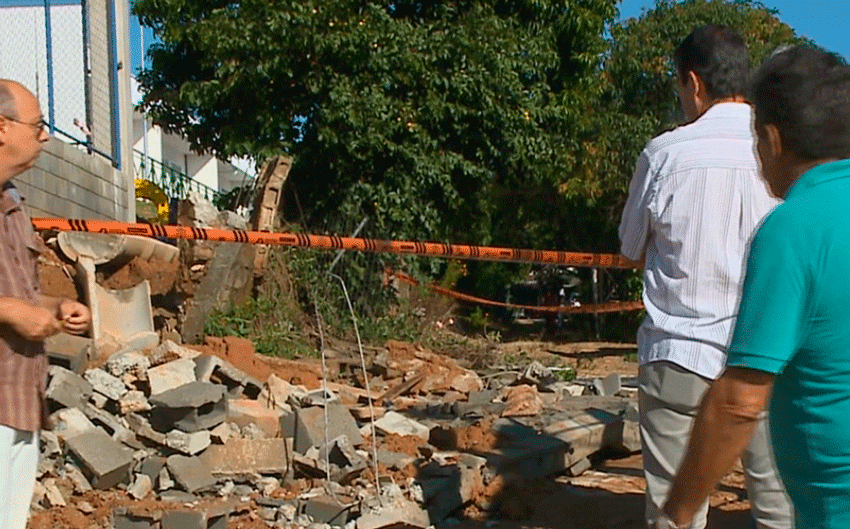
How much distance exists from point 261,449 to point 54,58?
6262 millimetres

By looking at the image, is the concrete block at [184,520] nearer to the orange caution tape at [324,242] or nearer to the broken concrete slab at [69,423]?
the broken concrete slab at [69,423]

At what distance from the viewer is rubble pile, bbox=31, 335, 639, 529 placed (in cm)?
541

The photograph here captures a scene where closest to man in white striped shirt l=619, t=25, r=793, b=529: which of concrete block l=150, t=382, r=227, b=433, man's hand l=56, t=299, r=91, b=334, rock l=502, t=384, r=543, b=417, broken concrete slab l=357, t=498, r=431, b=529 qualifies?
man's hand l=56, t=299, r=91, b=334

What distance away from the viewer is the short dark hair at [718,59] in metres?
3.38

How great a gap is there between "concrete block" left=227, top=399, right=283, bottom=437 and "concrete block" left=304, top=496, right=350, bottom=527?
1256 mm

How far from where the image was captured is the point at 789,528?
313 centimetres

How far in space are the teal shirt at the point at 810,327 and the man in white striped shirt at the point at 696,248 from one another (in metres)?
1.30

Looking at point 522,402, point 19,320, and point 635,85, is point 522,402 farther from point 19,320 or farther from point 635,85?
point 635,85

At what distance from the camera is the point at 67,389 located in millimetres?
6516

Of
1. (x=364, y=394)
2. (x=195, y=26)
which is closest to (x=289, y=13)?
(x=195, y=26)

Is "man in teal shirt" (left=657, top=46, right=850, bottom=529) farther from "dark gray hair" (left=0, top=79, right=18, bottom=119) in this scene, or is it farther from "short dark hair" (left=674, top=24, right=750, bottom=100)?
"dark gray hair" (left=0, top=79, right=18, bottom=119)

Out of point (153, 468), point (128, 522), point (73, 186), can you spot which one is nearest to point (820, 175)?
point (128, 522)

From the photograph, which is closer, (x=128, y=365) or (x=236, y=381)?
(x=128, y=365)

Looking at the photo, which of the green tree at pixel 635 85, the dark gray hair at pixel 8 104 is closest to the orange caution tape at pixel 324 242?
the dark gray hair at pixel 8 104
